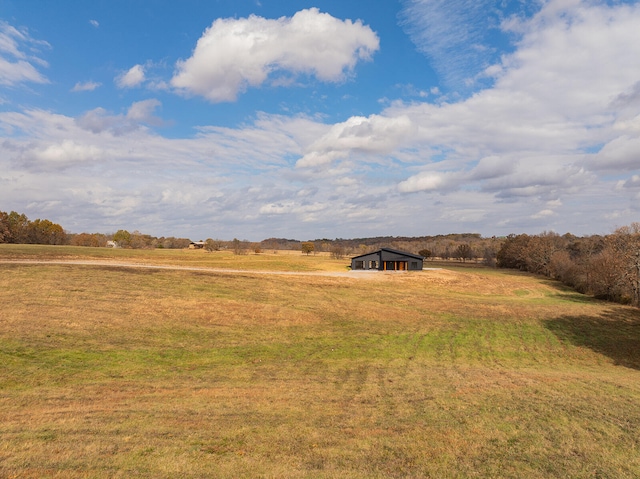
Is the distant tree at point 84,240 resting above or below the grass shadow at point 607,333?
above

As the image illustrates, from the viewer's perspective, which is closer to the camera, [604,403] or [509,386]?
[604,403]

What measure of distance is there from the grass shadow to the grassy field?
0.87 ft

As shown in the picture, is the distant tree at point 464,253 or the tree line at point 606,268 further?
the distant tree at point 464,253

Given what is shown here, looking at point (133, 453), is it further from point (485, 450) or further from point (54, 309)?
point (54, 309)

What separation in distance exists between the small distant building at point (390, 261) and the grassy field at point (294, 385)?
38.8 meters

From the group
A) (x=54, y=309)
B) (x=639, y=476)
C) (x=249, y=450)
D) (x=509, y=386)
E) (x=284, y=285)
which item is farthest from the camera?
(x=284, y=285)

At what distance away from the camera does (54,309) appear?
27.8 metres

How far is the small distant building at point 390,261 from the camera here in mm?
82500

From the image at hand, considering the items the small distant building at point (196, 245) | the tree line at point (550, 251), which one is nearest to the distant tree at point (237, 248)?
the tree line at point (550, 251)

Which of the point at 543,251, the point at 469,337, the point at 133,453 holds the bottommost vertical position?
the point at 469,337

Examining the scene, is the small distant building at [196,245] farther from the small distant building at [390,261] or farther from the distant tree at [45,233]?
the small distant building at [390,261]

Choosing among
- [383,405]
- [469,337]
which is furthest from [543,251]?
[383,405]

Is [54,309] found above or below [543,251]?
below

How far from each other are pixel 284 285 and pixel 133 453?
40.4 m
